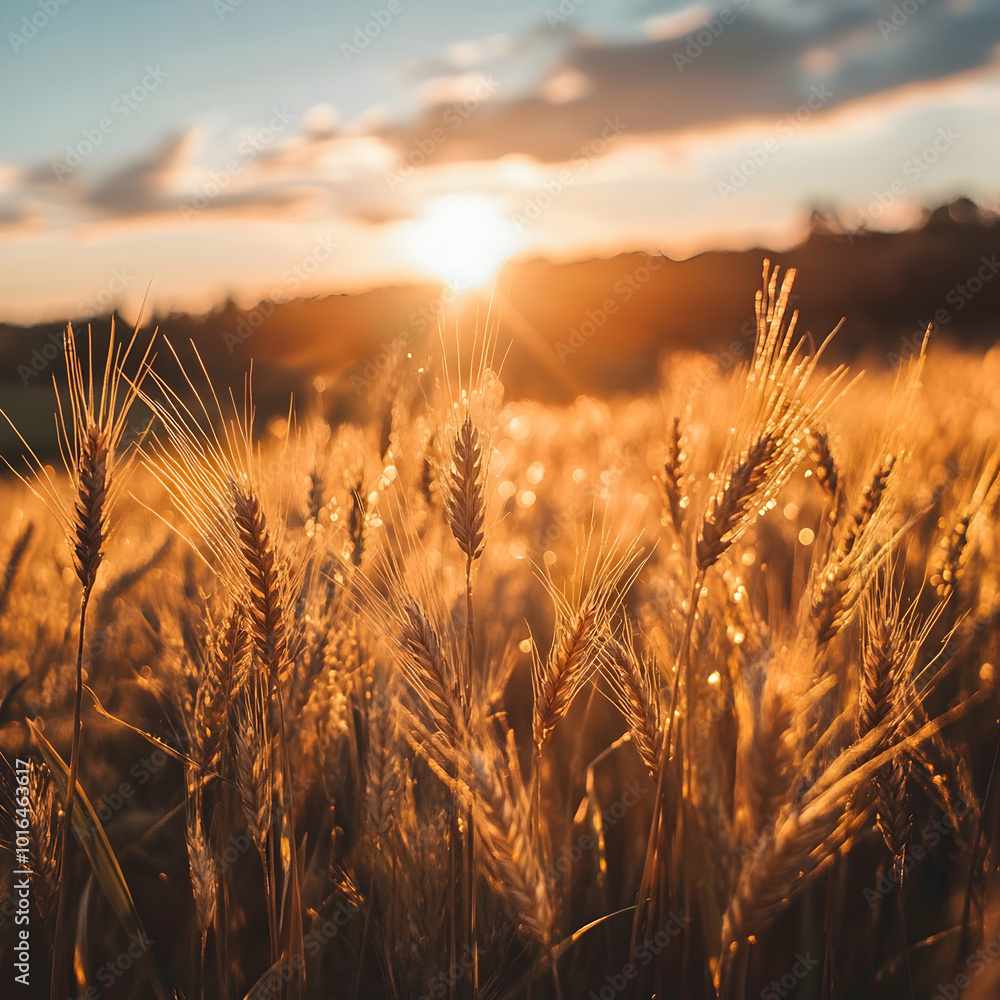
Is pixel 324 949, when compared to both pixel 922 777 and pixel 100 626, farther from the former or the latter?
pixel 922 777

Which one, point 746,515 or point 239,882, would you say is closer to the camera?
point 746,515

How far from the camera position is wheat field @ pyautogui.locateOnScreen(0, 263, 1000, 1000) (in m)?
1.17

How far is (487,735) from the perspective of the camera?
119cm

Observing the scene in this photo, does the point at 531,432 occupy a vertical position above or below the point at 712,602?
above

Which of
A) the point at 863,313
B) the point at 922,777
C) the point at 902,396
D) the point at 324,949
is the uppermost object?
the point at 863,313

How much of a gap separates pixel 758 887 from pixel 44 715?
2.03 m

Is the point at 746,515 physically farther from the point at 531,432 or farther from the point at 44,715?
the point at 531,432

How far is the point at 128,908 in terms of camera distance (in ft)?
4.16

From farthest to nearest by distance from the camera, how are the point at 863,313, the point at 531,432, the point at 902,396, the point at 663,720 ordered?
1. the point at 863,313
2. the point at 531,432
3. the point at 902,396
4. the point at 663,720

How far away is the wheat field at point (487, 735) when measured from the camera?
1165mm

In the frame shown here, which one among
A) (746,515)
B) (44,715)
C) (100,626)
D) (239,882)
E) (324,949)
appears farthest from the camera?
A: (100,626)

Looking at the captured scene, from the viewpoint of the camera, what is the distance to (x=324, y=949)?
64.1 inches

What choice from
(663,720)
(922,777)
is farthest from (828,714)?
(663,720)

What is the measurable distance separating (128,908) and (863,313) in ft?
83.6
